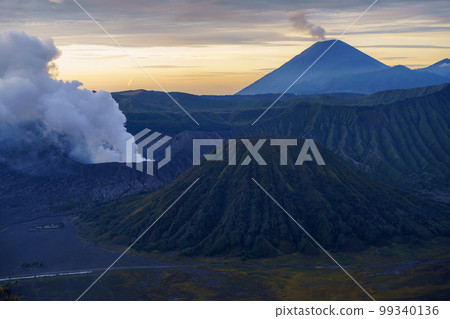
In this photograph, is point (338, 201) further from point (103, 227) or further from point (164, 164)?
point (164, 164)

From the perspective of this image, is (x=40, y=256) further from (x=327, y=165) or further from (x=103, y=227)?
(x=327, y=165)

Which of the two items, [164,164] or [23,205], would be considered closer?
[23,205]

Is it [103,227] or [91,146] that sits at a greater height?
[91,146]

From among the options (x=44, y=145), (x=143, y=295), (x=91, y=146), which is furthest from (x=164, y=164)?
(x=143, y=295)

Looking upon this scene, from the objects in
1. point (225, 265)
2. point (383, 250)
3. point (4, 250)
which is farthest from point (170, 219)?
point (383, 250)

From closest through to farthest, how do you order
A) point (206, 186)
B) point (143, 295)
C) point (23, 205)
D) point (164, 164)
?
1. point (143, 295)
2. point (206, 186)
3. point (23, 205)
4. point (164, 164)

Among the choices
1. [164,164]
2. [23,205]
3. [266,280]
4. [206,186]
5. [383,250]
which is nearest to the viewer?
[266,280]

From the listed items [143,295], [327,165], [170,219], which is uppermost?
[327,165]
